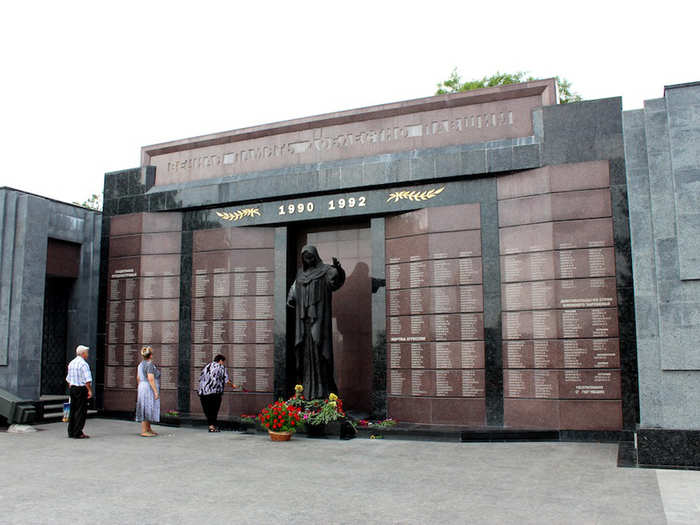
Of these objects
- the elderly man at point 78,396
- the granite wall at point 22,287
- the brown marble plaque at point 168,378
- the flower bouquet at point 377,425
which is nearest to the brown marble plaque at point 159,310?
the brown marble plaque at point 168,378

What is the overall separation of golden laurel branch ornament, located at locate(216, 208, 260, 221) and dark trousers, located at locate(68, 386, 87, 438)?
15.7ft

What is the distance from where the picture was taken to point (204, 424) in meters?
12.5

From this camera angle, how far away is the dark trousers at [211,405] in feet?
39.4

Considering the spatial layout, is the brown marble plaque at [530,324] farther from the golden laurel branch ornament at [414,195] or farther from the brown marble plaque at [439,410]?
the golden laurel branch ornament at [414,195]

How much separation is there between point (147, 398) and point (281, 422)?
2611 millimetres

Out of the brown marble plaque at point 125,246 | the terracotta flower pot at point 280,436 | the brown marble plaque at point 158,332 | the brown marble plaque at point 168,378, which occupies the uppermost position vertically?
the brown marble plaque at point 125,246

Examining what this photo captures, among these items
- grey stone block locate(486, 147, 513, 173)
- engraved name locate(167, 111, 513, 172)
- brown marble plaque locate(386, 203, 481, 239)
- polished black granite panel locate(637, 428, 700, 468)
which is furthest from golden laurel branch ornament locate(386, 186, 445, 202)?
polished black granite panel locate(637, 428, 700, 468)

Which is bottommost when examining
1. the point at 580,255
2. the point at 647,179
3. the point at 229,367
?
the point at 229,367

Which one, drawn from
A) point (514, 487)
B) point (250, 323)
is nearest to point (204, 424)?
point (250, 323)

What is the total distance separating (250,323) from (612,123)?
809cm

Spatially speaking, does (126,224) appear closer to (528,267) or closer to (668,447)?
(528,267)

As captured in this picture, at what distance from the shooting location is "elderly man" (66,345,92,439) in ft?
35.5

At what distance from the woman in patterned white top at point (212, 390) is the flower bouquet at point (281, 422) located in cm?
178

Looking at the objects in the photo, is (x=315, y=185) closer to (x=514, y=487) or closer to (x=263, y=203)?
(x=263, y=203)
